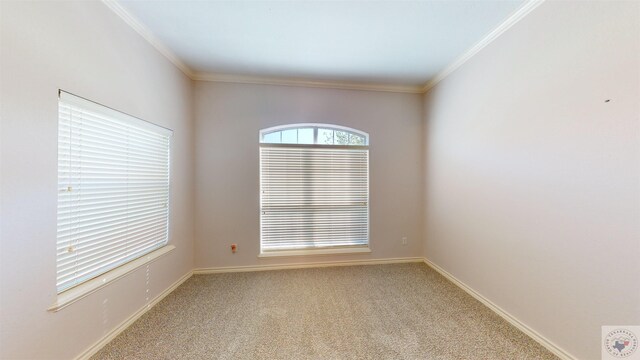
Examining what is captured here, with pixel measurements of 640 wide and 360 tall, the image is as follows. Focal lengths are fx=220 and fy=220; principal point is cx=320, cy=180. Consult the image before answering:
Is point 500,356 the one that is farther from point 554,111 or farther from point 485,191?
point 554,111

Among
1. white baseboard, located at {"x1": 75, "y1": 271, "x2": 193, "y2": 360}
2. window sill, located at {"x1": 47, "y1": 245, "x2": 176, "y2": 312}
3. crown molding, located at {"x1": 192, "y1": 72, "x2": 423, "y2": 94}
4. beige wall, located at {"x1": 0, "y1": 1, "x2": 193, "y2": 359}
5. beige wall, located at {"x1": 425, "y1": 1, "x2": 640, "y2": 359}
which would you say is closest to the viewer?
beige wall, located at {"x1": 0, "y1": 1, "x2": 193, "y2": 359}

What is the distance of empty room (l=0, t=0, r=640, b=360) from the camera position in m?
1.31

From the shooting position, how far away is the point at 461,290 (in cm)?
252

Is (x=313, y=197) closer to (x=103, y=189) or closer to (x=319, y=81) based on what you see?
(x=319, y=81)

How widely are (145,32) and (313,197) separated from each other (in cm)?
257

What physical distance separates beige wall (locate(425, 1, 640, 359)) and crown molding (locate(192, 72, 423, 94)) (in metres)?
0.98

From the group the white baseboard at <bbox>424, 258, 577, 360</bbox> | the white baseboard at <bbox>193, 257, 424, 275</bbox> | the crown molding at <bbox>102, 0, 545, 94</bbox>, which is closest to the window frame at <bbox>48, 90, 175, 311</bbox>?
the white baseboard at <bbox>193, 257, 424, 275</bbox>

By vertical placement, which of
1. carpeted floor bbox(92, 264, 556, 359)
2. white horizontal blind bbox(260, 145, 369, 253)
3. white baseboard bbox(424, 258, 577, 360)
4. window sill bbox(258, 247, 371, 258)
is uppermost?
white horizontal blind bbox(260, 145, 369, 253)

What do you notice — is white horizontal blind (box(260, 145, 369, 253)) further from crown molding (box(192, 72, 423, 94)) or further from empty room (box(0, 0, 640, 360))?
crown molding (box(192, 72, 423, 94))

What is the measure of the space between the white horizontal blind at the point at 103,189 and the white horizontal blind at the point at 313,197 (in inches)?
51.7

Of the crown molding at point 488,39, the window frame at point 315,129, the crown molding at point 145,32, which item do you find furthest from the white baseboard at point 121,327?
the crown molding at point 488,39

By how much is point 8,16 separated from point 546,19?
339cm

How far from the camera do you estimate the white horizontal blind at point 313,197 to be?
317cm

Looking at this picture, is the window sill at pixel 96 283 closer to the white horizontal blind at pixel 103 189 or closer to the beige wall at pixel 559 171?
the white horizontal blind at pixel 103 189
